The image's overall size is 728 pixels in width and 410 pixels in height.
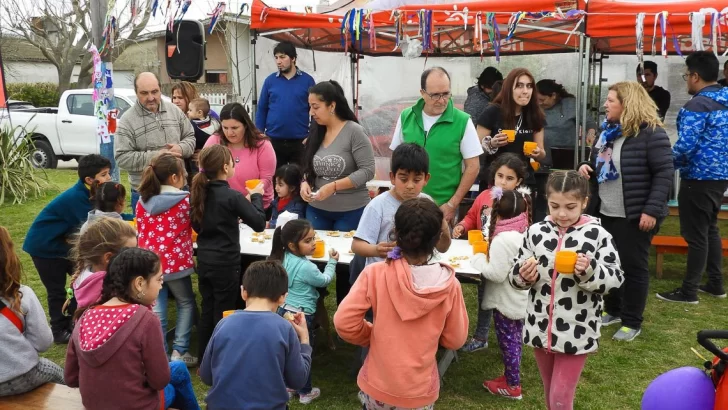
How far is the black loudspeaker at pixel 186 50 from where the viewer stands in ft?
21.5

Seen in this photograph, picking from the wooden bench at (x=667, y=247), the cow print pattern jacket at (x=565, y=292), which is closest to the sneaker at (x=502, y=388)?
the cow print pattern jacket at (x=565, y=292)

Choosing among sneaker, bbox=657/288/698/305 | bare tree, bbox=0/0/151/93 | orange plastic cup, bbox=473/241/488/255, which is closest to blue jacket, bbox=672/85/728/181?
sneaker, bbox=657/288/698/305

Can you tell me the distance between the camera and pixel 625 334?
494 cm

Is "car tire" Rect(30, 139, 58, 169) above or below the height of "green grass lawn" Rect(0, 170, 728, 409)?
above

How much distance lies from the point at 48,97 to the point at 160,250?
1027 inches

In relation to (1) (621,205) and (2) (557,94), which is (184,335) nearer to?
(1) (621,205)

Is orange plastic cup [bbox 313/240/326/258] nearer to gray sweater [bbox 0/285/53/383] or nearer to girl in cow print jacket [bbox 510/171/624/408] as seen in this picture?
girl in cow print jacket [bbox 510/171/624/408]

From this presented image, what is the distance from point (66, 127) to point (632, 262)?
41.8 ft

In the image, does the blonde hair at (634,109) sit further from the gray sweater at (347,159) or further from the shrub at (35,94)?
the shrub at (35,94)

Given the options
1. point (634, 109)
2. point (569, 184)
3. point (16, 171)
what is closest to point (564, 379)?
point (569, 184)

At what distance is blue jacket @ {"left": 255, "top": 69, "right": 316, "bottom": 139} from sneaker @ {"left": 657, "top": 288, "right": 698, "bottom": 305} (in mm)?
3964

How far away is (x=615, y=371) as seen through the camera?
4395 mm

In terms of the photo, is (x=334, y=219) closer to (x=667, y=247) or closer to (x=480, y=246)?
(x=480, y=246)

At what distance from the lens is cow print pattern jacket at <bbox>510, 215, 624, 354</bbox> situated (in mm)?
2957
